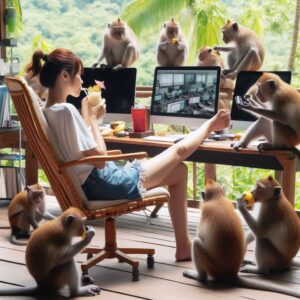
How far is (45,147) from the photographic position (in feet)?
10.3

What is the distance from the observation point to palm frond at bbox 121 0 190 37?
893cm

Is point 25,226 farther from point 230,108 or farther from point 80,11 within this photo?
point 80,11

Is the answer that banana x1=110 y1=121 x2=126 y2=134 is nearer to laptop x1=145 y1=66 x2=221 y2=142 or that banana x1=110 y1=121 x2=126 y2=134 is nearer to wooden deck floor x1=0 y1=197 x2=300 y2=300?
laptop x1=145 y1=66 x2=221 y2=142

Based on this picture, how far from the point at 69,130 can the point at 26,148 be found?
1.93 metres

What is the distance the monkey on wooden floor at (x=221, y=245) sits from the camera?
2998 mm

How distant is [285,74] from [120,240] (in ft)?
5.02

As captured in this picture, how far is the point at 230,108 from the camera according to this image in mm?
4582

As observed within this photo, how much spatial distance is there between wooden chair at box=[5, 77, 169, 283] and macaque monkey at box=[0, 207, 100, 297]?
0.59 feet

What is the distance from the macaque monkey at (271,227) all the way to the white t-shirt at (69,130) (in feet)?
2.90

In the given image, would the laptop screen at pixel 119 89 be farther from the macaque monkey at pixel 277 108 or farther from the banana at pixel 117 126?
the macaque monkey at pixel 277 108

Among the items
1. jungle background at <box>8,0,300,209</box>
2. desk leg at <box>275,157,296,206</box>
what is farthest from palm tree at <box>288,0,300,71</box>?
desk leg at <box>275,157,296,206</box>

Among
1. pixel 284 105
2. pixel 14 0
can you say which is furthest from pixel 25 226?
pixel 14 0

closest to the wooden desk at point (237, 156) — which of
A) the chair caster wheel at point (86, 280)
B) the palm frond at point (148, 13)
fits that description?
the chair caster wheel at point (86, 280)

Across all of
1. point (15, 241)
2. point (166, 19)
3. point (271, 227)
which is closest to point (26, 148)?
point (15, 241)
